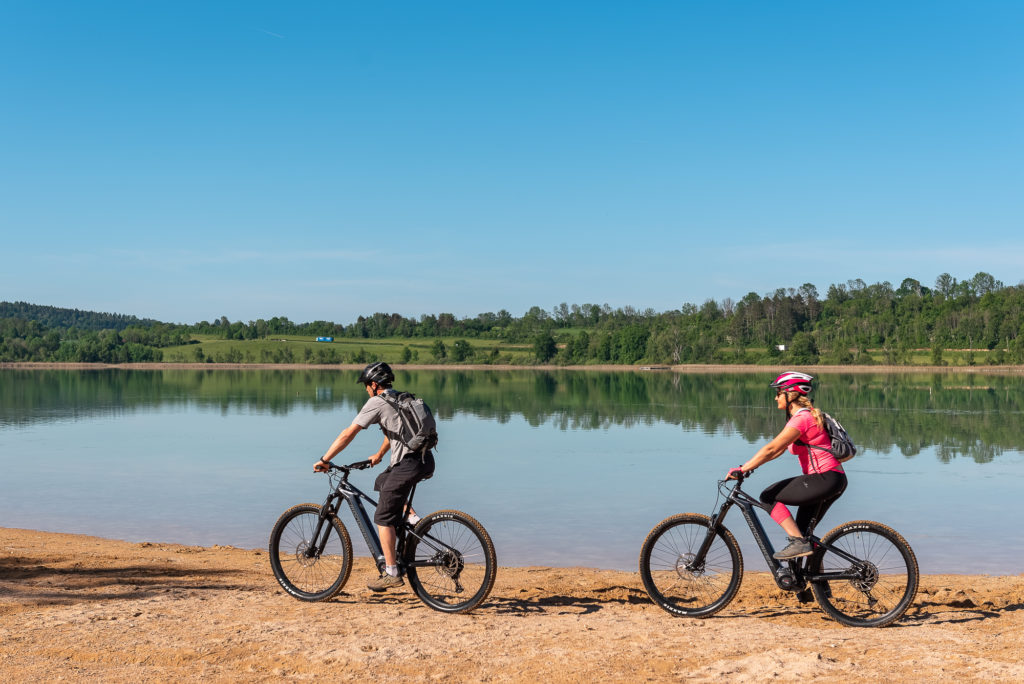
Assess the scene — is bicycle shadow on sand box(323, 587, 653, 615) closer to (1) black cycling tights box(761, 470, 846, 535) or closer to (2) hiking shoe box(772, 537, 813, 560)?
(2) hiking shoe box(772, 537, 813, 560)

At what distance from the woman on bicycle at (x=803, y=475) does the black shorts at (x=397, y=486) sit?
2.64 meters

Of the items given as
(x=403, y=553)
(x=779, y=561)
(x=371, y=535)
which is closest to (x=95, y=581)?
(x=371, y=535)

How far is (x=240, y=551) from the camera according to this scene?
12211 millimetres

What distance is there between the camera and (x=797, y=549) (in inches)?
284

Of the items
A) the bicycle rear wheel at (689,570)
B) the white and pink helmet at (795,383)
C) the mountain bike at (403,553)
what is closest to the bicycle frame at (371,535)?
the mountain bike at (403,553)

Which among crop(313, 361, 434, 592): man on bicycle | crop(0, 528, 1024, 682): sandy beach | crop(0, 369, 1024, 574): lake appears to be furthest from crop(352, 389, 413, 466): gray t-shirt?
crop(0, 369, 1024, 574): lake

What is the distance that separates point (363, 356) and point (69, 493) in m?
168

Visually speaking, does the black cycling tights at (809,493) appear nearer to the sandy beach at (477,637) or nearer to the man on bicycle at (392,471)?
the sandy beach at (477,637)

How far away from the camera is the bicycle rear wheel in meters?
7.52

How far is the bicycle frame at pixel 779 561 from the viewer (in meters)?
7.19

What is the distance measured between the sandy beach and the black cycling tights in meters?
0.94

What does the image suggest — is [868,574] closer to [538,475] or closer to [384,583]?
[384,583]

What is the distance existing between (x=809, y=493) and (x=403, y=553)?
11.4 ft

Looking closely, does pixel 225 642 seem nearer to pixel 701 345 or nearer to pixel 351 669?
pixel 351 669
